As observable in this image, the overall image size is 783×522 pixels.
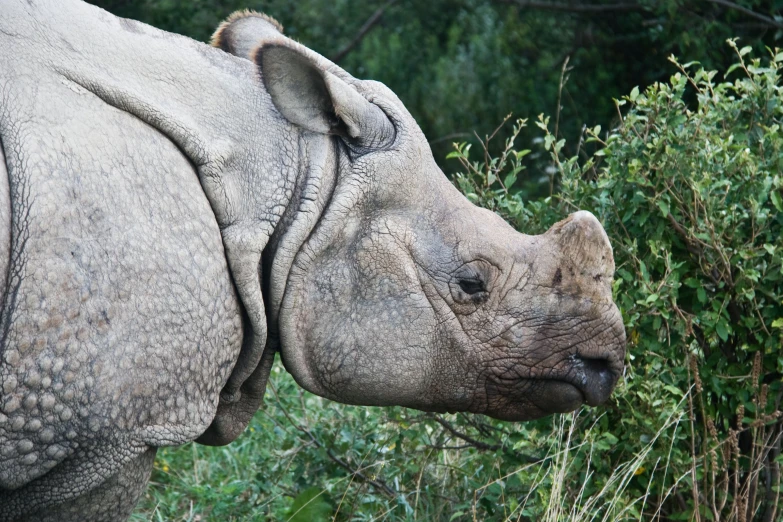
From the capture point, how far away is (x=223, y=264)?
3.39 m

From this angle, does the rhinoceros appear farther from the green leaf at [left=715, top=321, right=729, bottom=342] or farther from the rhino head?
the green leaf at [left=715, top=321, right=729, bottom=342]

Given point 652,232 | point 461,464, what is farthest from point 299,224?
point 461,464

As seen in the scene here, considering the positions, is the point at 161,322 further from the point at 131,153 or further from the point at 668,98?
the point at 668,98

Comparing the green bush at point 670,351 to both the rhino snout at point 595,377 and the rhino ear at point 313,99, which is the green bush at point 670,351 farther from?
the rhino ear at point 313,99

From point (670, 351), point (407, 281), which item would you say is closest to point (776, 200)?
point (670, 351)

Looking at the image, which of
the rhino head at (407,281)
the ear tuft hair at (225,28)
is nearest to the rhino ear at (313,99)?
the rhino head at (407,281)

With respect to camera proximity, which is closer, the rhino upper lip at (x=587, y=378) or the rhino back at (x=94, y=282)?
the rhino back at (x=94, y=282)

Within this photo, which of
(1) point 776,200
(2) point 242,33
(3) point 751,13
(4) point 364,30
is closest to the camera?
(2) point 242,33

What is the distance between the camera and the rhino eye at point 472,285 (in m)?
3.79

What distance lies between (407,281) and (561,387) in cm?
62

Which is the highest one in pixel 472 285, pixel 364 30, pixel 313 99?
pixel 313 99

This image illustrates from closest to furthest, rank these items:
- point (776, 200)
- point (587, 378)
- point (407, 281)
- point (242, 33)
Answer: point (407, 281) < point (587, 378) < point (242, 33) < point (776, 200)

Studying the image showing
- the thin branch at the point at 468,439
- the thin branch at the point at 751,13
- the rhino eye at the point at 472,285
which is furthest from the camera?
the thin branch at the point at 751,13

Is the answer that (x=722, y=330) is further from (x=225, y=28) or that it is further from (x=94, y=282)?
(x=94, y=282)
